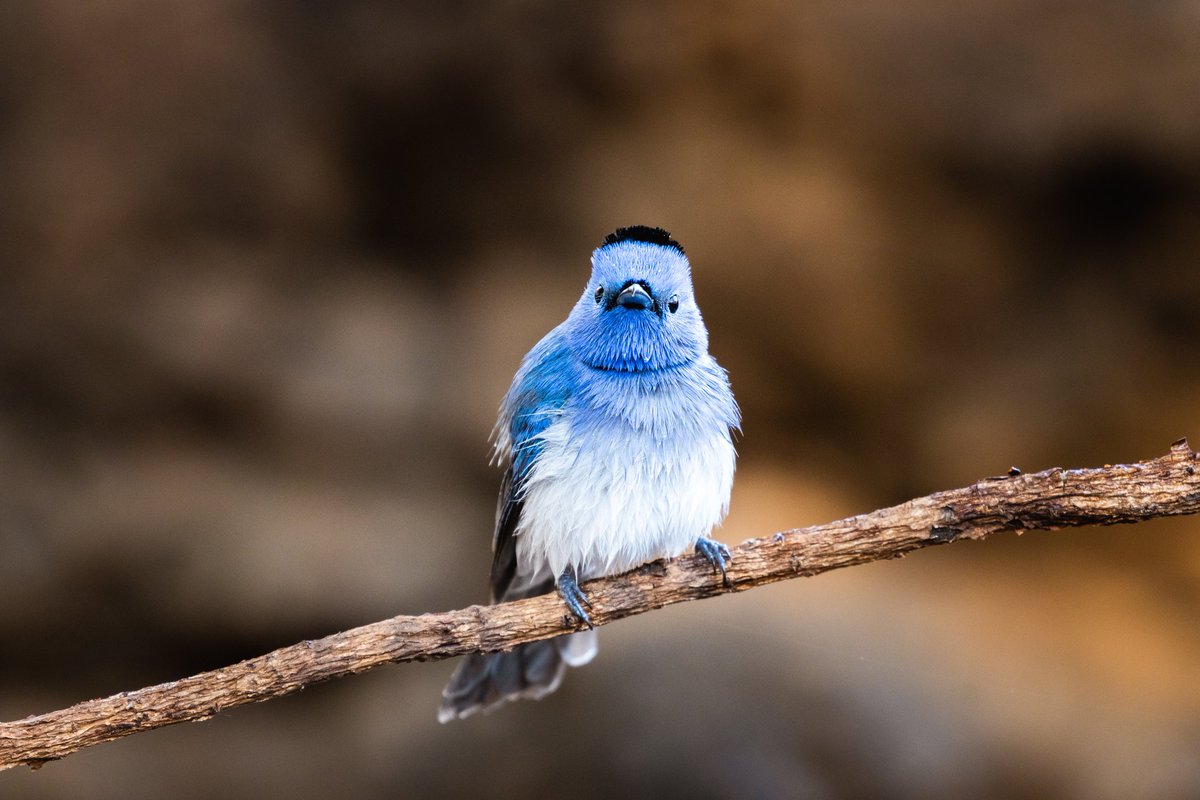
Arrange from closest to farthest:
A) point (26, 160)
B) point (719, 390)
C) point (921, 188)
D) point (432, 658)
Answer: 1. point (432, 658)
2. point (719, 390)
3. point (26, 160)
4. point (921, 188)

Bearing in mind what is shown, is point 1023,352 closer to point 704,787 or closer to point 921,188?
point 921,188

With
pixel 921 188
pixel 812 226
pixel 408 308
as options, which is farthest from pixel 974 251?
pixel 408 308

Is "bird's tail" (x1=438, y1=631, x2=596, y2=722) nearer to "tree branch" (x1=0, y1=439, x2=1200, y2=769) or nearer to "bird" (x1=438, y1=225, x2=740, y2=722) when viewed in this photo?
"bird" (x1=438, y1=225, x2=740, y2=722)

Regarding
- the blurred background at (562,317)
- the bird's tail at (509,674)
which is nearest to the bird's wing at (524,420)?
the bird's tail at (509,674)

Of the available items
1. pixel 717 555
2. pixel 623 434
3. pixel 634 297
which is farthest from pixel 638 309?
pixel 717 555

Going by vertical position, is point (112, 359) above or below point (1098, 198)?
below

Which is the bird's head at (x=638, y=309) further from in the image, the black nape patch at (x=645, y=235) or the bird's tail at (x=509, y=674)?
the bird's tail at (x=509, y=674)
